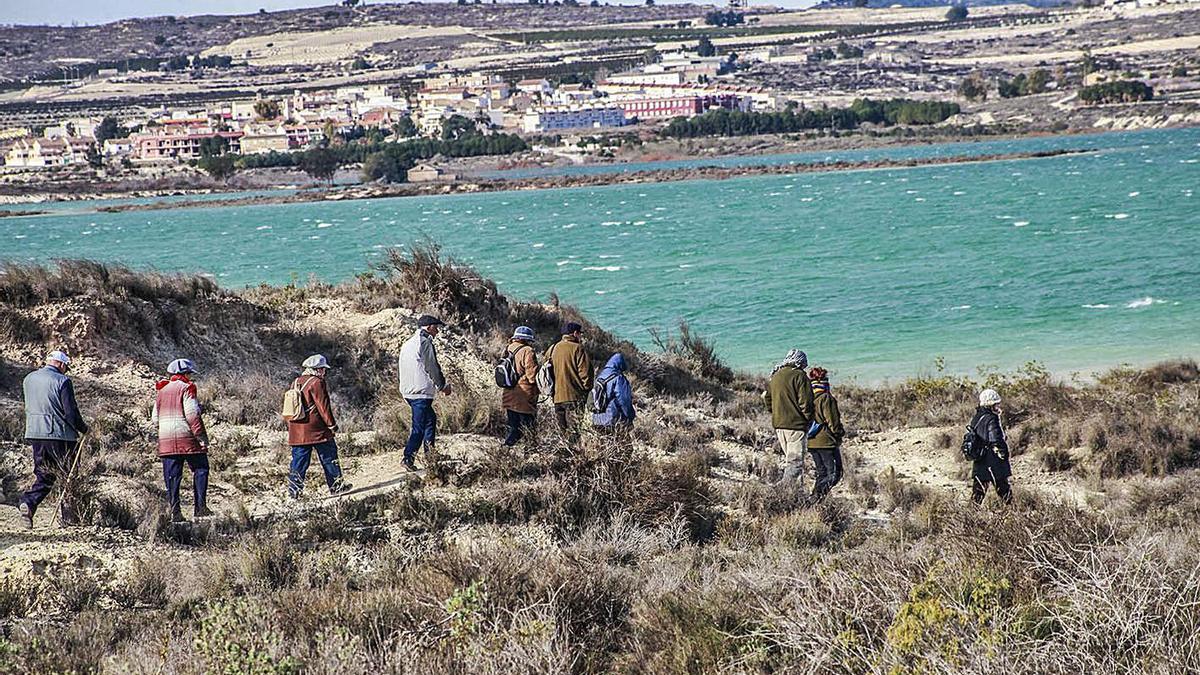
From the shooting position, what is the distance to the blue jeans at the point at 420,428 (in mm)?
11445

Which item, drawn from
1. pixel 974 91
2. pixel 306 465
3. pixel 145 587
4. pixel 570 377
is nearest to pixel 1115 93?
pixel 974 91

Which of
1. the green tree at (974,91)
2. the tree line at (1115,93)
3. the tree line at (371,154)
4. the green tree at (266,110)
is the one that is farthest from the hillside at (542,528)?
the green tree at (266,110)

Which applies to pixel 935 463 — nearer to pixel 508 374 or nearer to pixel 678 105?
pixel 508 374

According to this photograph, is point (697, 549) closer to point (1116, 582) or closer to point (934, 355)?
point (1116, 582)

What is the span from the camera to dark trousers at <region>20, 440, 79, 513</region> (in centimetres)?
951

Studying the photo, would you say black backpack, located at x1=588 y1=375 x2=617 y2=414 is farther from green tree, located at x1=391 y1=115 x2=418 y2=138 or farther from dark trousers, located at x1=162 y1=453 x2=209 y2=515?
green tree, located at x1=391 y1=115 x2=418 y2=138

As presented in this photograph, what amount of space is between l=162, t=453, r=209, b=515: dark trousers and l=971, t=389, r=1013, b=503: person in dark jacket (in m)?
6.35

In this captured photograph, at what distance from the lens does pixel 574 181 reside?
107 metres

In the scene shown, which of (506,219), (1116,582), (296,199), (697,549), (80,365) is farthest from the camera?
(296,199)

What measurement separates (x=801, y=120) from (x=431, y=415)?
142311mm

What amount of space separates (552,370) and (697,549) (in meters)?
3.73

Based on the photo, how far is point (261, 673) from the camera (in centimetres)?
559

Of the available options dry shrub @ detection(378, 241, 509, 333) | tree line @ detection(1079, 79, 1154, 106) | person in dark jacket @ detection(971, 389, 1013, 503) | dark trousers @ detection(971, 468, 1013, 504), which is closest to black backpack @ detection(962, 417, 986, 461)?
person in dark jacket @ detection(971, 389, 1013, 503)

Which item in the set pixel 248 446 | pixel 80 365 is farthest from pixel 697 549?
pixel 80 365
